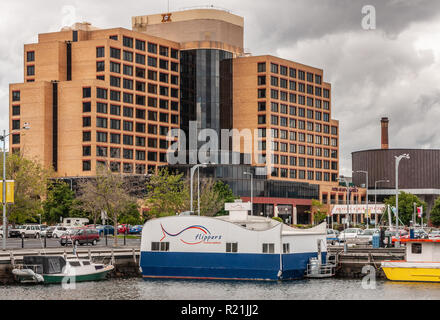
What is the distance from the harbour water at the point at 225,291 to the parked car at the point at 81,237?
23.2m

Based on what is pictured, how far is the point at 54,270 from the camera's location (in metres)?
57.7

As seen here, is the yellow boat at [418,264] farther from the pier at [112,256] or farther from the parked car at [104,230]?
the parked car at [104,230]

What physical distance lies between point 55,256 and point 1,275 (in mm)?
4167

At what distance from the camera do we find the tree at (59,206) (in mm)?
136500

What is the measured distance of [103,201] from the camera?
92125 mm

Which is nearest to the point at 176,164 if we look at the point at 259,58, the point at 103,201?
the point at 259,58

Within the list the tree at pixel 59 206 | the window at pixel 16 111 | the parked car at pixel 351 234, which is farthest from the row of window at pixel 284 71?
the parked car at pixel 351 234

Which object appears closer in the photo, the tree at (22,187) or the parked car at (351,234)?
the parked car at (351,234)

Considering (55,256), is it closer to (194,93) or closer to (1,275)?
(1,275)

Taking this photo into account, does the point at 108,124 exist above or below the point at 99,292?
above

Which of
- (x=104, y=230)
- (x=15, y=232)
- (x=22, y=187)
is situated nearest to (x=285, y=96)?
(x=104, y=230)

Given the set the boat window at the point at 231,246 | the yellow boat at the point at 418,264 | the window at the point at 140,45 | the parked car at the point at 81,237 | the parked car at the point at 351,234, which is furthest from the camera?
the window at the point at 140,45

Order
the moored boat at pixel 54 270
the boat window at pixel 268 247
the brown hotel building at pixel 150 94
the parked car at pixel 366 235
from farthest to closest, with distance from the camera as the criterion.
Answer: the brown hotel building at pixel 150 94, the parked car at pixel 366 235, the boat window at pixel 268 247, the moored boat at pixel 54 270

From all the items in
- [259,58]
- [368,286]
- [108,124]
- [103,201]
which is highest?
[259,58]
